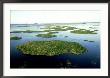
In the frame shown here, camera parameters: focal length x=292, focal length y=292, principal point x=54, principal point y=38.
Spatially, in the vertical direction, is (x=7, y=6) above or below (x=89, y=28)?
above

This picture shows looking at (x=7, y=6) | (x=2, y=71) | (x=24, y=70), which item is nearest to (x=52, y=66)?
(x=24, y=70)

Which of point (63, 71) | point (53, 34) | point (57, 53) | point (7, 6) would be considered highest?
point (7, 6)

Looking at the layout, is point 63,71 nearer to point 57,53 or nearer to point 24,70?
point 57,53
